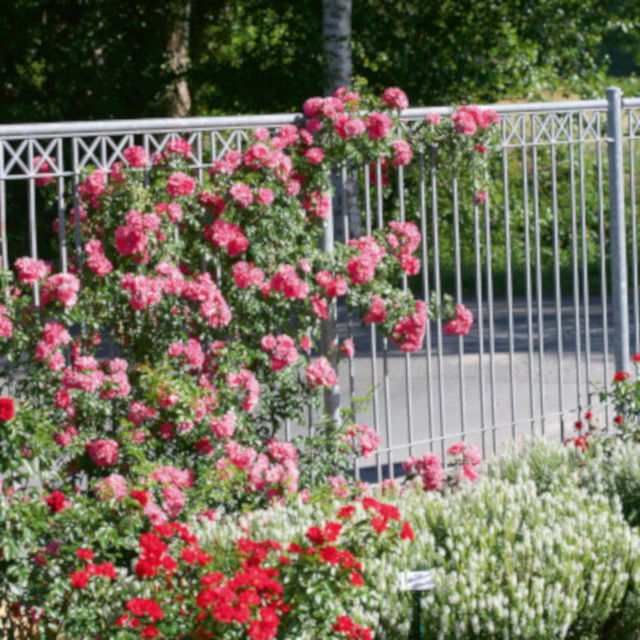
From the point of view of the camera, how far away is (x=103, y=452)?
5848 millimetres

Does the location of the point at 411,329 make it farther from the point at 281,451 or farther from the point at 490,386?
the point at 490,386

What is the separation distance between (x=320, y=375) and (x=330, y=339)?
1.12ft

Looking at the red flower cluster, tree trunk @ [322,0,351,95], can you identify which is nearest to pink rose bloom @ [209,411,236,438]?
the red flower cluster

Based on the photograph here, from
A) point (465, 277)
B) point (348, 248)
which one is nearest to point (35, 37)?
point (465, 277)

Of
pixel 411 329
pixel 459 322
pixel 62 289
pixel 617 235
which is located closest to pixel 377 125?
pixel 411 329

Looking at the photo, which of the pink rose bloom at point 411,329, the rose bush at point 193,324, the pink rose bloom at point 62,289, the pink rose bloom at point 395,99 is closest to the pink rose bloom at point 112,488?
the rose bush at point 193,324

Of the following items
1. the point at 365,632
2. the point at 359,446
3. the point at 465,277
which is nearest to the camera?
the point at 365,632

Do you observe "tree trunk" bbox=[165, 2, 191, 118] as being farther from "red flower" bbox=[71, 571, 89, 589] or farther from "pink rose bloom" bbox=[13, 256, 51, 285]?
"red flower" bbox=[71, 571, 89, 589]

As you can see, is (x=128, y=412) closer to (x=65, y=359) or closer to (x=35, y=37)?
(x=65, y=359)

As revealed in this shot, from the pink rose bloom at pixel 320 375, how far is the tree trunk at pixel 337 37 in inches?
401

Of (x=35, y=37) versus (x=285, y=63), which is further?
(x=35, y=37)

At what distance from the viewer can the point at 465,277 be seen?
22500 mm

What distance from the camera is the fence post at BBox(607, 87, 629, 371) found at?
8.24 metres

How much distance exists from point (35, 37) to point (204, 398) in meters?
13.6
